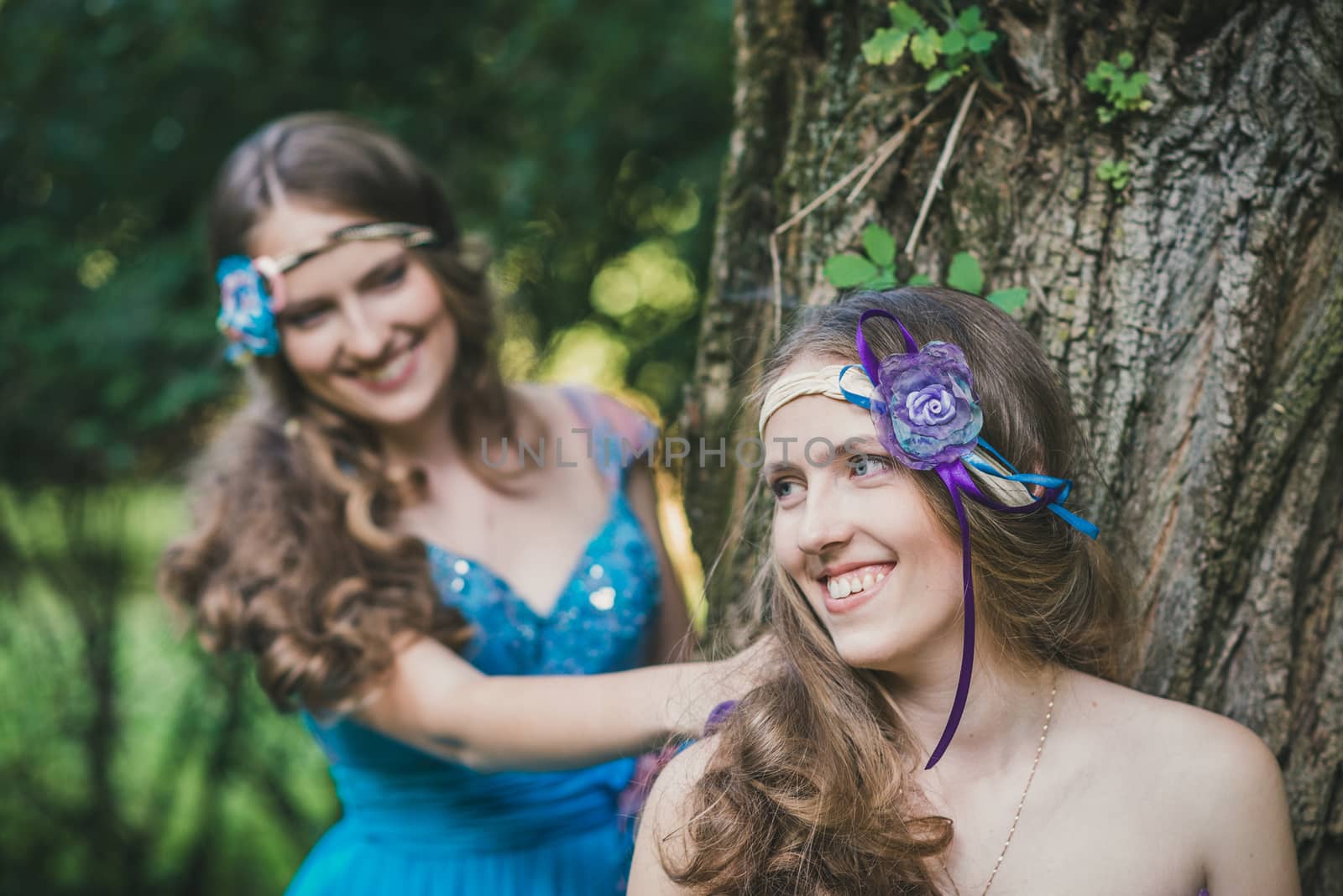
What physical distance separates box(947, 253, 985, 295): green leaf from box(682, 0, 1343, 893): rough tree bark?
0.35 ft

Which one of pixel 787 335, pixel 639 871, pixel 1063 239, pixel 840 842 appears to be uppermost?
pixel 1063 239

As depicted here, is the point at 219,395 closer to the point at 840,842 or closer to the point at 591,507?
the point at 591,507

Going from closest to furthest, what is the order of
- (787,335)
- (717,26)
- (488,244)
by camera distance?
1. (787,335)
2. (488,244)
3. (717,26)

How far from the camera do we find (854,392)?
166 centimetres

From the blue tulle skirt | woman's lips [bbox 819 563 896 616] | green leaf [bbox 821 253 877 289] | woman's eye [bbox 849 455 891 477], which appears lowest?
the blue tulle skirt

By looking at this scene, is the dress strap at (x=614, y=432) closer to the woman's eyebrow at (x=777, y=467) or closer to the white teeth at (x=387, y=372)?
the white teeth at (x=387, y=372)

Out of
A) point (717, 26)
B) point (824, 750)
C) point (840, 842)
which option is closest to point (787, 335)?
point (824, 750)

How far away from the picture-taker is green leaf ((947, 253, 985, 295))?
2.00 metres

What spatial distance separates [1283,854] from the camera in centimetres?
171

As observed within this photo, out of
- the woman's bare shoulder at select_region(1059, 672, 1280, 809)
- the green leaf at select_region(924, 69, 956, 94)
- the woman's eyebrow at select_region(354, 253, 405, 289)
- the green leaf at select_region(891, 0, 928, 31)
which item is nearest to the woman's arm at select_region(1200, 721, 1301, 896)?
the woman's bare shoulder at select_region(1059, 672, 1280, 809)

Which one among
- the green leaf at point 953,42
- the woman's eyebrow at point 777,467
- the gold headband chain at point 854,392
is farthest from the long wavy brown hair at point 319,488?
the green leaf at point 953,42

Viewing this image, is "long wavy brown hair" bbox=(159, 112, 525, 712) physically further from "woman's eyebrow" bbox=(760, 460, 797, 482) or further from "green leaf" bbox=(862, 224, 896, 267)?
"green leaf" bbox=(862, 224, 896, 267)

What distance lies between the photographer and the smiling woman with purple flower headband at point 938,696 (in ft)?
5.40

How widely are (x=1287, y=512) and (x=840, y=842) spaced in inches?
42.1
